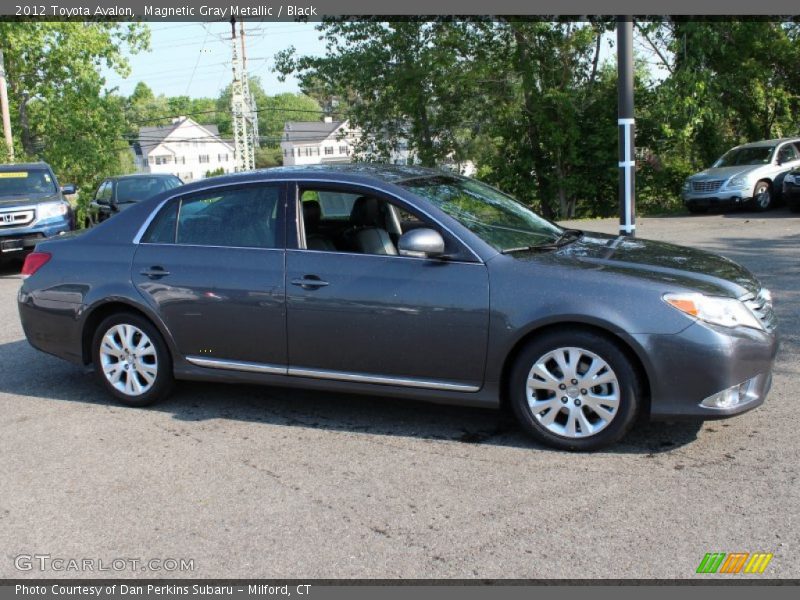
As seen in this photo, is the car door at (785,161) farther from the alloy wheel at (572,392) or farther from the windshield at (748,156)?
the alloy wheel at (572,392)

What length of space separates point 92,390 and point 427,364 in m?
3.00

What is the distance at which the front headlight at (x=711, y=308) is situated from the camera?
15.2 ft

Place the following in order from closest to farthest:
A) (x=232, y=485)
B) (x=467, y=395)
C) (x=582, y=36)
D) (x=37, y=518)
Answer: (x=37, y=518) < (x=232, y=485) < (x=467, y=395) < (x=582, y=36)

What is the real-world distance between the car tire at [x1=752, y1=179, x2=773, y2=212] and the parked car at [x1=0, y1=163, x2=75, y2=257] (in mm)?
14051

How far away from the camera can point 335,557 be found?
3750 mm

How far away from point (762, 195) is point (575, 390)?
617 inches

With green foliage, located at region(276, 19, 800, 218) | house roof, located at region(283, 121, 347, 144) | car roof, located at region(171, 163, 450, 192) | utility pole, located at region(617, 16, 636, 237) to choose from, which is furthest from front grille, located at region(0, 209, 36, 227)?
house roof, located at region(283, 121, 347, 144)

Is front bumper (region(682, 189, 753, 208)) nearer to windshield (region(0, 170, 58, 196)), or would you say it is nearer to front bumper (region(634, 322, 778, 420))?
windshield (region(0, 170, 58, 196))

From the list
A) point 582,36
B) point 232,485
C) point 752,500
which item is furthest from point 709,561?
point 582,36

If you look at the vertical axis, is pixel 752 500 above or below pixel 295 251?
below

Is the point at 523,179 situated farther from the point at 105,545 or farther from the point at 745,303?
the point at 105,545

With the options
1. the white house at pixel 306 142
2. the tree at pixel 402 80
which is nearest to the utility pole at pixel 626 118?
the tree at pixel 402 80

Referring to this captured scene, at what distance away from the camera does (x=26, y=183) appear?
14602 millimetres

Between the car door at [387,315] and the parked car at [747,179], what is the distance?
596 inches
